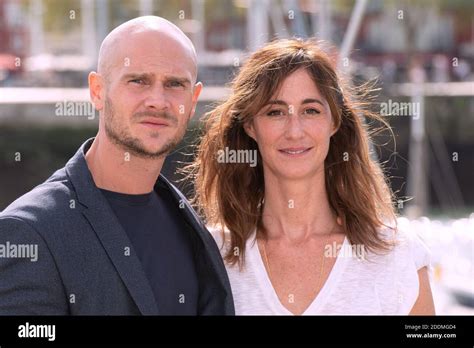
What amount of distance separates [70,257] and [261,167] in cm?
73

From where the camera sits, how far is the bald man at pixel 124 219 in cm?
186

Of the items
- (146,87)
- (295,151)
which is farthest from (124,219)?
(295,151)

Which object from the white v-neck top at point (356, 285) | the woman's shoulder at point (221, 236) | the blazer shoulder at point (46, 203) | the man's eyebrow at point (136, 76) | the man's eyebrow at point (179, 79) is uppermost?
the man's eyebrow at point (136, 76)

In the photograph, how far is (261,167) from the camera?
2471 mm

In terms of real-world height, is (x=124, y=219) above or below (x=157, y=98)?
below

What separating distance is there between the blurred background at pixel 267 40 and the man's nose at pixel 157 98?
6.03 meters

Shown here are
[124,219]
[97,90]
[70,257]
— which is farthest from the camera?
[97,90]

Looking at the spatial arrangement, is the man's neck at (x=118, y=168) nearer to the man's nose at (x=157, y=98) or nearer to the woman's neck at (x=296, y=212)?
the man's nose at (x=157, y=98)

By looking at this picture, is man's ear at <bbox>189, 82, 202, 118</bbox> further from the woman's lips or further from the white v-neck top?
the white v-neck top

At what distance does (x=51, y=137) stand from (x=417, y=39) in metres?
8.72

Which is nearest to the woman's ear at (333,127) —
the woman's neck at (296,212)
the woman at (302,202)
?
the woman at (302,202)

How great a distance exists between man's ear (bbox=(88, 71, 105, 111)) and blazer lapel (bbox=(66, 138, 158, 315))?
20 centimetres

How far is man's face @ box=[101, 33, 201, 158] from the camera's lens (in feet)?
6.81

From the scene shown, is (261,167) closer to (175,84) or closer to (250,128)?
(250,128)
